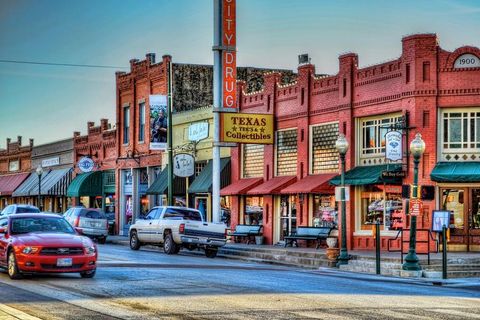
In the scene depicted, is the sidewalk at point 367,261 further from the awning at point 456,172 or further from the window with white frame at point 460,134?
the window with white frame at point 460,134

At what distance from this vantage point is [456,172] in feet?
102

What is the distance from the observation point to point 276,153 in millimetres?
40719

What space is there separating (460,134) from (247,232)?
12299 mm

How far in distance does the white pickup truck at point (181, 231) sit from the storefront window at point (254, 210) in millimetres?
6438

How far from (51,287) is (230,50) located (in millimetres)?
23221

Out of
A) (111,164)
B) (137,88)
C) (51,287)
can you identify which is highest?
(137,88)

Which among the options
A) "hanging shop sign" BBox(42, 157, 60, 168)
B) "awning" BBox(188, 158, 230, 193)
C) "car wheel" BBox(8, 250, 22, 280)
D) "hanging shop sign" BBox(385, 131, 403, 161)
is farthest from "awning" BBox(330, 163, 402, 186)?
"hanging shop sign" BBox(42, 157, 60, 168)

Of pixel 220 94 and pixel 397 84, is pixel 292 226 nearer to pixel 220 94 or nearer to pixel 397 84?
pixel 220 94

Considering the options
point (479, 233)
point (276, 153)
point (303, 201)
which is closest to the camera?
point (479, 233)

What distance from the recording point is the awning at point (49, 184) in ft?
214

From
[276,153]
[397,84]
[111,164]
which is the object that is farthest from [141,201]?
[397,84]

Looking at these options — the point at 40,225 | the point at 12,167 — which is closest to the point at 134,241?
the point at 40,225

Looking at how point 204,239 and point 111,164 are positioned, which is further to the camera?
point 111,164

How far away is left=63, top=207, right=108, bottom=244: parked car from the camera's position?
44438 mm
